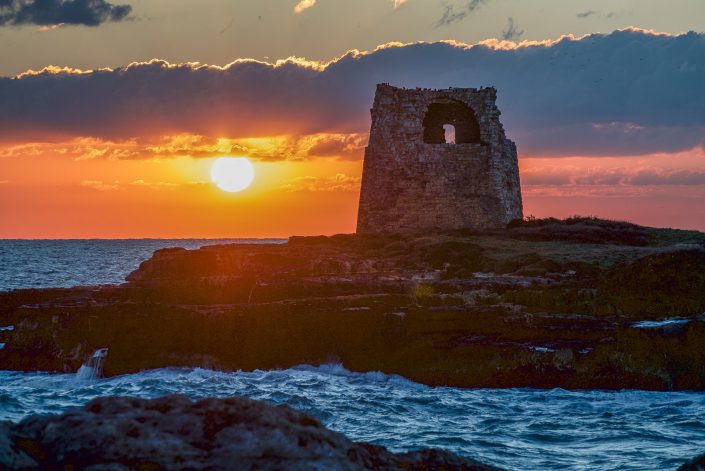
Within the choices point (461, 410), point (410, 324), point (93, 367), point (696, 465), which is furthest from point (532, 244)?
point (696, 465)

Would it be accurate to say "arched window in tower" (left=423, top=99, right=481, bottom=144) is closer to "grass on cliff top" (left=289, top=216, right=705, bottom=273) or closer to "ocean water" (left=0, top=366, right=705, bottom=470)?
"grass on cliff top" (left=289, top=216, right=705, bottom=273)

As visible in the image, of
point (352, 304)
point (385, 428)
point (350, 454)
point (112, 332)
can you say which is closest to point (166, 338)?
point (112, 332)

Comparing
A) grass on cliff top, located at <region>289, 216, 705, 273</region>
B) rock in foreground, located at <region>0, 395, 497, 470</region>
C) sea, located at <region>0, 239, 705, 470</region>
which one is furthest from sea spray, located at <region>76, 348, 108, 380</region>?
rock in foreground, located at <region>0, 395, 497, 470</region>

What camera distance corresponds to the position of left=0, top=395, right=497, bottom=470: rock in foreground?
6355mm

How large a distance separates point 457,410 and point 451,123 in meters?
27.3

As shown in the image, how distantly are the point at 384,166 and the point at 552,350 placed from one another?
2157cm

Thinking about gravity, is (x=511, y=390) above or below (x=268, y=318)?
below

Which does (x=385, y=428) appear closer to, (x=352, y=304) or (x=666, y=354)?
(x=352, y=304)

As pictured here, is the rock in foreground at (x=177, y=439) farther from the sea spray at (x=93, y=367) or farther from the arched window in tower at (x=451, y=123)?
the arched window in tower at (x=451, y=123)

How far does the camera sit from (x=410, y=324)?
1945 cm

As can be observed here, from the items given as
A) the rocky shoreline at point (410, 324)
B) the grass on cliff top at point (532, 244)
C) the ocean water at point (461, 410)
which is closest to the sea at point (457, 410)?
the ocean water at point (461, 410)

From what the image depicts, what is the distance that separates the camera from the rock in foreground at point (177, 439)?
6.36m

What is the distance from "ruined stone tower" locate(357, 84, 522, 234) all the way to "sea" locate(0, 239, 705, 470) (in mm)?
19801

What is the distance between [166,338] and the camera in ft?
66.6
